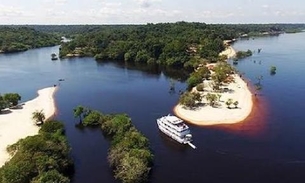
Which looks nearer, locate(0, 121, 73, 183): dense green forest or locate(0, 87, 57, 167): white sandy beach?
locate(0, 121, 73, 183): dense green forest

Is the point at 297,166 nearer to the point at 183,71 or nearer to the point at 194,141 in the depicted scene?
the point at 194,141

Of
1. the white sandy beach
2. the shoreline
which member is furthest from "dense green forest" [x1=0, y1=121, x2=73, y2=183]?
the shoreline

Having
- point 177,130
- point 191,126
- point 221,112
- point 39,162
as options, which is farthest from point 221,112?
point 39,162

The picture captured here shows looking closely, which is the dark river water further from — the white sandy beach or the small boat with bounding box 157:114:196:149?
the white sandy beach

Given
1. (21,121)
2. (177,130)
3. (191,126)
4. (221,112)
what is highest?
(177,130)

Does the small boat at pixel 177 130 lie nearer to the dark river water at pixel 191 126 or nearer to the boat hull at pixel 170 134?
the boat hull at pixel 170 134

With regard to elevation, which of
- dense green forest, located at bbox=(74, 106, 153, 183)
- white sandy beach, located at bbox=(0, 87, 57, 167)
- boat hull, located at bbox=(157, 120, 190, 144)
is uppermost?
dense green forest, located at bbox=(74, 106, 153, 183)

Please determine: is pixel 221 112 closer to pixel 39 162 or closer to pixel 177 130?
pixel 177 130
